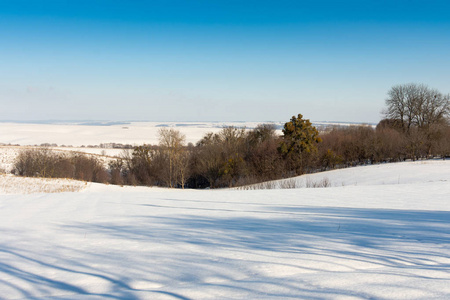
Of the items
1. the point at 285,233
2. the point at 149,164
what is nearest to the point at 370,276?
the point at 285,233

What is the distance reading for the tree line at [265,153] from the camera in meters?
42.2

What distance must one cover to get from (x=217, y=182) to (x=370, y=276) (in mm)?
41737

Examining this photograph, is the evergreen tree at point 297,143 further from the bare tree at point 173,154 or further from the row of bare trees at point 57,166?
the row of bare trees at point 57,166

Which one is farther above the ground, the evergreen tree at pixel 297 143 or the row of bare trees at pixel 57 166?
the evergreen tree at pixel 297 143

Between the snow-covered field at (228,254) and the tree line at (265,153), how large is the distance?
29.2 meters

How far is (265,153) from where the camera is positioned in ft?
157

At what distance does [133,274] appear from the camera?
387 cm

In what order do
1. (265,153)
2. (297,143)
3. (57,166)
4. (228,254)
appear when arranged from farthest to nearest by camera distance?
(265,153)
(57,166)
(297,143)
(228,254)

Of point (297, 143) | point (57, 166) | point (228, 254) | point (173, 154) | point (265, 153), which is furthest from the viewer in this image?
point (265, 153)

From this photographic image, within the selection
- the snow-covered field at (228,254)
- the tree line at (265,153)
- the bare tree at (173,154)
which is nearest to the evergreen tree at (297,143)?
the tree line at (265,153)

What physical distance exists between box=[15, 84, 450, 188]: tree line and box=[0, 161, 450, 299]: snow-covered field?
1150 inches

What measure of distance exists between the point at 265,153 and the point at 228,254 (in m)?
43.7

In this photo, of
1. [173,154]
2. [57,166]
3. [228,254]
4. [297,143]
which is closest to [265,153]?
[297,143]

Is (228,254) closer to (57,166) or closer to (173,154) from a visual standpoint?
(173,154)
